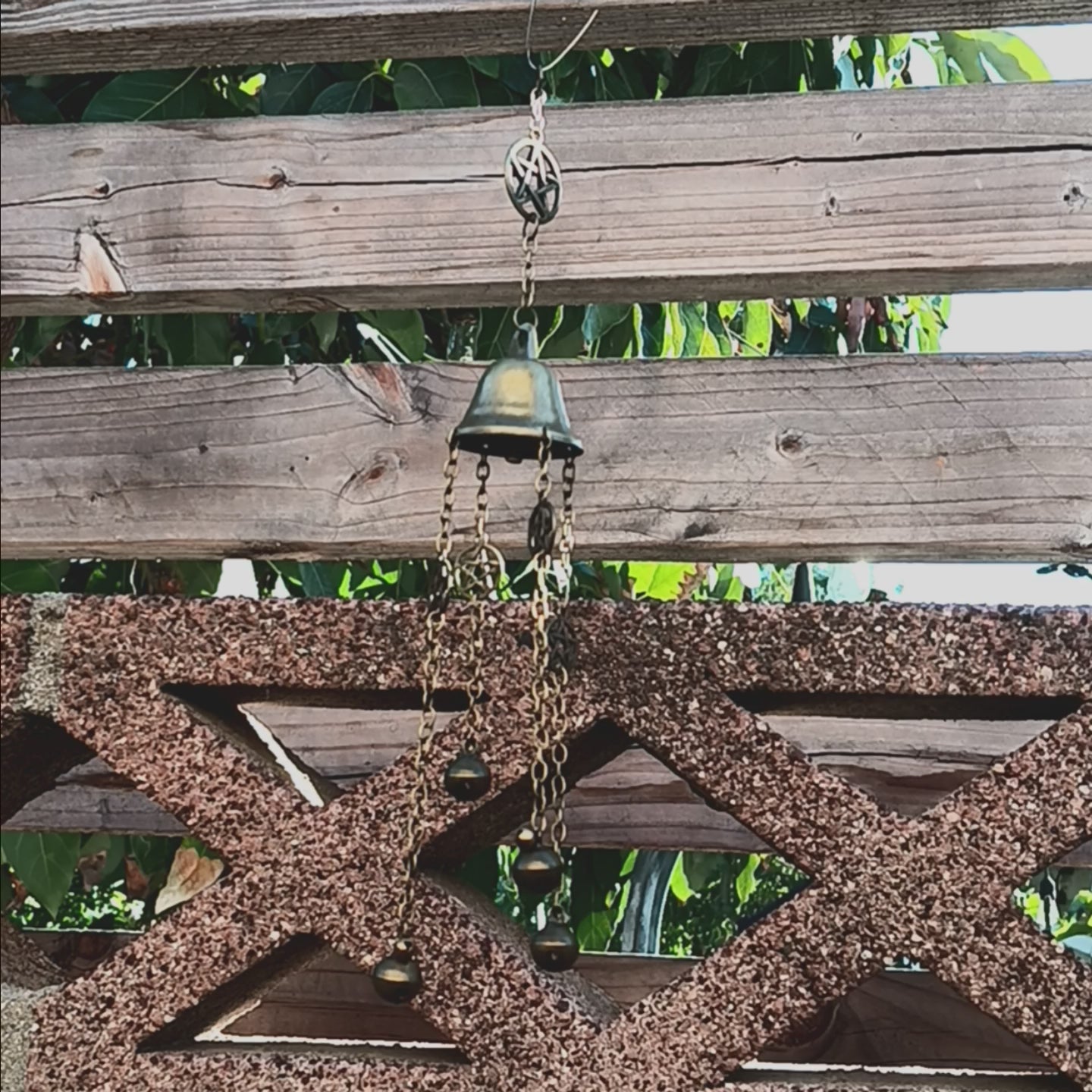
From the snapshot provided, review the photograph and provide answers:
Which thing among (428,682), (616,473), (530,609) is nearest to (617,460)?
(616,473)

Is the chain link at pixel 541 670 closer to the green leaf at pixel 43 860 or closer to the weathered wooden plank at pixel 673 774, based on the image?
the weathered wooden plank at pixel 673 774

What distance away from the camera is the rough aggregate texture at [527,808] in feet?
3.15

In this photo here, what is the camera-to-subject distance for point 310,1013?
1445 millimetres

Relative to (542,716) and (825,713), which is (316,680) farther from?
(825,713)

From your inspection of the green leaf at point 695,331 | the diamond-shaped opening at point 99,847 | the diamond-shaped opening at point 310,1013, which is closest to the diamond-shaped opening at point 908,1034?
the diamond-shaped opening at point 310,1013

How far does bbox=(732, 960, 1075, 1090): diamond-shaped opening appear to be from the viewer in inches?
52.1

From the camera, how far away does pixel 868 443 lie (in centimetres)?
113

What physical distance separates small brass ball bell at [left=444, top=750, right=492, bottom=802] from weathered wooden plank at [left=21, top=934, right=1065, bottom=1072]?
406 mm

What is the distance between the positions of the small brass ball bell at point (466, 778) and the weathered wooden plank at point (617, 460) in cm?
28

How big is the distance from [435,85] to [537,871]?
2.67 ft

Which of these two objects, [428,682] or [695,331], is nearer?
[428,682]

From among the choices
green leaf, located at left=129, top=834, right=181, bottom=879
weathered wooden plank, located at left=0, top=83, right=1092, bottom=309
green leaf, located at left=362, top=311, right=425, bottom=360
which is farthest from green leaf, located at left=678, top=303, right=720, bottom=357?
green leaf, located at left=129, top=834, right=181, bottom=879

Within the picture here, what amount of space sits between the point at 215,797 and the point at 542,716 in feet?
0.93

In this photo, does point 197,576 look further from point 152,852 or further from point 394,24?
point 394,24
